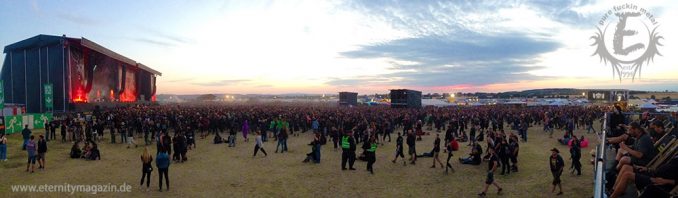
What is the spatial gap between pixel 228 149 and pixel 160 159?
28.9ft

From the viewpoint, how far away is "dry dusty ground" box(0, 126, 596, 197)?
37.1 feet

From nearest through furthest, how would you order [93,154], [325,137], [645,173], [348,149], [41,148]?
[645,173] < [41,148] < [348,149] < [93,154] < [325,137]

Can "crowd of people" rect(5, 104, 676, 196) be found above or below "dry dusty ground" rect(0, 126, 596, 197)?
above

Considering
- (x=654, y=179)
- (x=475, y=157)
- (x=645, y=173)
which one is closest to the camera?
(x=654, y=179)

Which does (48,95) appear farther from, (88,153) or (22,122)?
(88,153)

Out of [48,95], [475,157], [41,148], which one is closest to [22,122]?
[48,95]

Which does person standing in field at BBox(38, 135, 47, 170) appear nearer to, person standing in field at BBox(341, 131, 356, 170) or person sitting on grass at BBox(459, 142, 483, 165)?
person standing in field at BBox(341, 131, 356, 170)

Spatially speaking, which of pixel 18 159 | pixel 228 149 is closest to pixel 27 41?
pixel 18 159

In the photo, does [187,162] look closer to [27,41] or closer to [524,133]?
[524,133]

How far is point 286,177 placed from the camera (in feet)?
43.5

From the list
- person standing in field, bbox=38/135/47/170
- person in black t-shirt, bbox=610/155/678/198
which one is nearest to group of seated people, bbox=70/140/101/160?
person standing in field, bbox=38/135/47/170

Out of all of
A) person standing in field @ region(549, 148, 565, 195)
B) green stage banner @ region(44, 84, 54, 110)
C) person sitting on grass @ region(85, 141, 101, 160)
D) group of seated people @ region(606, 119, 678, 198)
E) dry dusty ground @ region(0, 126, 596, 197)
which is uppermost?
green stage banner @ region(44, 84, 54, 110)

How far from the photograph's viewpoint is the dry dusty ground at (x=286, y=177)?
11.3 m

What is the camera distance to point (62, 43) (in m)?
37.1
